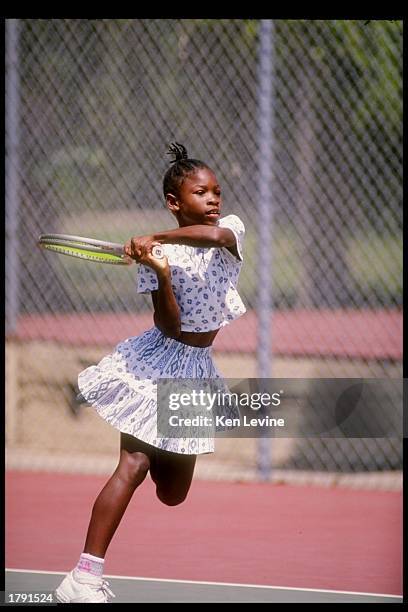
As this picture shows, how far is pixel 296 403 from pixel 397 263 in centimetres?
108

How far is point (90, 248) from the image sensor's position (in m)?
3.88

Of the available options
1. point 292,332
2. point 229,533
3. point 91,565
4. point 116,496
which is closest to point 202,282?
point 116,496

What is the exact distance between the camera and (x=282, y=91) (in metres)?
6.68

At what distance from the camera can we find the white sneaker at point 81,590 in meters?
3.71

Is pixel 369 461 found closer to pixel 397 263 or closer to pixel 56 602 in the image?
pixel 397 263

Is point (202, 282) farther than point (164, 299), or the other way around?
point (202, 282)

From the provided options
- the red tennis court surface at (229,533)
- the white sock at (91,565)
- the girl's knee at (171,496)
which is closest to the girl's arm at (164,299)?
the girl's knee at (171,496)

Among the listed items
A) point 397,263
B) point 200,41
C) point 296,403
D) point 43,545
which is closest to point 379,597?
point 43,545

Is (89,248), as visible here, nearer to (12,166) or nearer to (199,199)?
(199,199)

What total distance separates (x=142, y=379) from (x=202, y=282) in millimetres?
362

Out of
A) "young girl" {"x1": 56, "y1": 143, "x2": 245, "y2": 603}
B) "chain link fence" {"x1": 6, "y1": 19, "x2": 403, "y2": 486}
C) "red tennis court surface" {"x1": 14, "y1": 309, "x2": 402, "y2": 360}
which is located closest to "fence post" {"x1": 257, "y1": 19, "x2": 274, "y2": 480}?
"chain link fence" {"x1": 6, "y1": 19, "x2": 403, "y2": 486}

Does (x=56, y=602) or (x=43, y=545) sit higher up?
(x=43, y=545)

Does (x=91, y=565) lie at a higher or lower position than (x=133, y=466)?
lower

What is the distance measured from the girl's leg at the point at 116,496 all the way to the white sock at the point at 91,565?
0.8 inches
